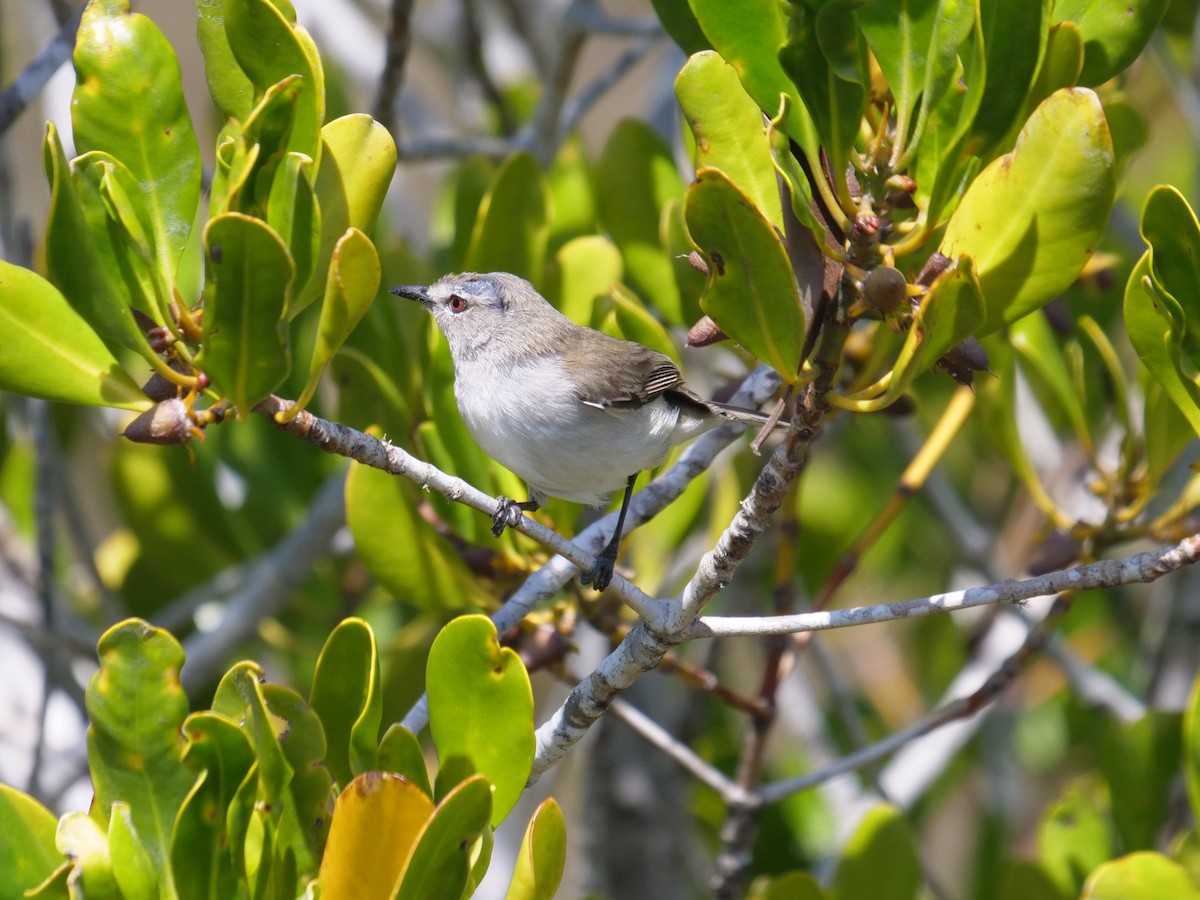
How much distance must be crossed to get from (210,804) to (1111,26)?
5.97 ft

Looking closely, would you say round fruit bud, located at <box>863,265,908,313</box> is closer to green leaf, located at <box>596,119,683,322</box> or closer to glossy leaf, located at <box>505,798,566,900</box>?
glossy leaf, located at <box>505,798,566,900</box>

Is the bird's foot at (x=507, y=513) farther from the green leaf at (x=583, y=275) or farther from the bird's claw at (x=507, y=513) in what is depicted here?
the green leaf at (x=583, y=275)

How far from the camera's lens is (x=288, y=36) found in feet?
5.54

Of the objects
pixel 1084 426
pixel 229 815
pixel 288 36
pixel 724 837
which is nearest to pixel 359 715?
pixel 229 815

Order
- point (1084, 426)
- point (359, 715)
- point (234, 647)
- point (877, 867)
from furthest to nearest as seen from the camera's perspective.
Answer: point (234, 647) < point (1084, 426) < point (877, 867) < point (359, 715)

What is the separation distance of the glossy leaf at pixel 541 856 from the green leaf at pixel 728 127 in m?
0.92

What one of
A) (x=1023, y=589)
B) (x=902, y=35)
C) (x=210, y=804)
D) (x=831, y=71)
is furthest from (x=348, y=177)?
(x=1023, y=589)

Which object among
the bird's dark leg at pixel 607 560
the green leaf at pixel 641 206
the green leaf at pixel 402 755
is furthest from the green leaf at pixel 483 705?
the green leaf at pixel 641 206

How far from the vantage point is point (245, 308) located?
5.38 feet

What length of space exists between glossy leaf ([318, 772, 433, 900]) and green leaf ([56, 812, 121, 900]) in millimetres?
301

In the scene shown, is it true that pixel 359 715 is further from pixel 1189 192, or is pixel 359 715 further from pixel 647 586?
pixel 1189 192

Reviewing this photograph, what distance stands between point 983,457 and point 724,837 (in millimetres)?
2281

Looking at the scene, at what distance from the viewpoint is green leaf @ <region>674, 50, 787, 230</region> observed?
70.4 inches

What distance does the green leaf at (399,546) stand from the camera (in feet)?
7.67
